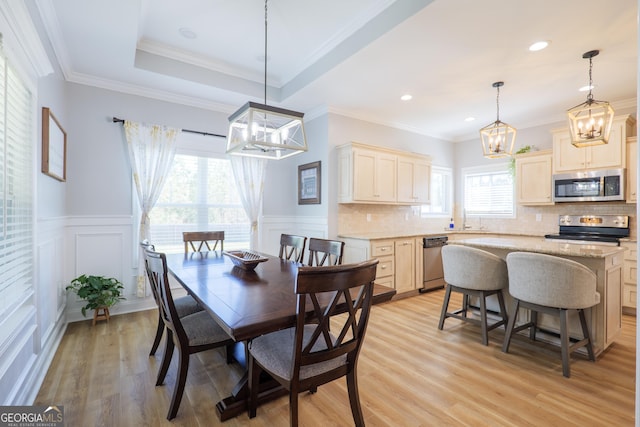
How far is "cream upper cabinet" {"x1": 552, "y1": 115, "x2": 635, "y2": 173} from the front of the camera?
12.6 ft

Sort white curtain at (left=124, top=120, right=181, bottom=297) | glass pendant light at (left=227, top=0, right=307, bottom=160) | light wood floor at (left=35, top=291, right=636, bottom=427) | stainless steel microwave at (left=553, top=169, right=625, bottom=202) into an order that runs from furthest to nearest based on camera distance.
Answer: stainless steel microwave at (left=553, top=169, right=625, bottom=202), white curtain at (left=124, top=120, right=181, bottom=297), glass pendant light at (left=227, top=0, right=307, bottom=160), light wood floor at (left=35, top=291, right=636, bottom=427)

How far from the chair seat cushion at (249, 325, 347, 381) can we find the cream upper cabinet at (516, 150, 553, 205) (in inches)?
179

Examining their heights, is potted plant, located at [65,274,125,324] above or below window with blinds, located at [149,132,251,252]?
below

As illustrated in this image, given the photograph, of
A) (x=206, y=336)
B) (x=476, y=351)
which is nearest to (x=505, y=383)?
(x=476, y=351)

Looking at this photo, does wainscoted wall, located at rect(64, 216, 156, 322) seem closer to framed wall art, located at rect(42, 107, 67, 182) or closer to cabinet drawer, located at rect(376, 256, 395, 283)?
framed wall art, located at rect(42, 107, 67, 182)

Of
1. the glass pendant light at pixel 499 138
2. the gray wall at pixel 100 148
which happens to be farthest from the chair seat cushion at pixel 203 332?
the glass pendant light at pixel 499 138

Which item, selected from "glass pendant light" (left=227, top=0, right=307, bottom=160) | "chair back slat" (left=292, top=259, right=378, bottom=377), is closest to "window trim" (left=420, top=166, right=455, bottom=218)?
"glass pendant light" (left=227, top=0, right=307, bottom=160)

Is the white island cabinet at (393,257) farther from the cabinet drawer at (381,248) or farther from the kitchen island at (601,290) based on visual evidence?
the kitchen island at (601,290)

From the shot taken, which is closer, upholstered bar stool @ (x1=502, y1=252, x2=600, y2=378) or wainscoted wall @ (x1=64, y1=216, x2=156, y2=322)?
upholstered bar stool @ (x1=502, y1=252, x2=600, y2=378)

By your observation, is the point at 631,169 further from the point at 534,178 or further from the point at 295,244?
the point at 295,244

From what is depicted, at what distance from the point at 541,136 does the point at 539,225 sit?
1.48m

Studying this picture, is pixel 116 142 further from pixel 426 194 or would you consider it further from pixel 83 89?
pixel 426 194

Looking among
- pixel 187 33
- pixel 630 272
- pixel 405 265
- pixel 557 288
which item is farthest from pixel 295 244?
pixel 630 272

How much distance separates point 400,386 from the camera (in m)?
2.12
